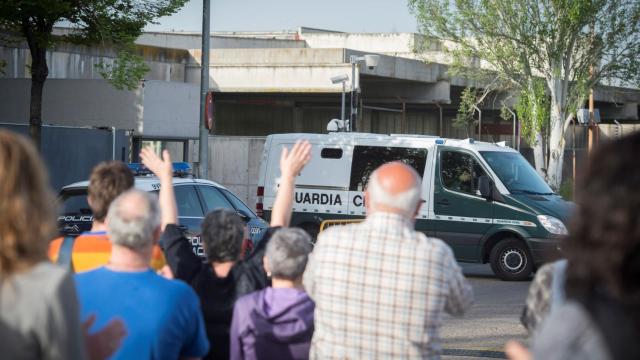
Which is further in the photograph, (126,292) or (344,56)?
(344,56)

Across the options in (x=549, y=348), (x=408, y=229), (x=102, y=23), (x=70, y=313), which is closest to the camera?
(x=549, y=348)

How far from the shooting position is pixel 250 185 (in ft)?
106

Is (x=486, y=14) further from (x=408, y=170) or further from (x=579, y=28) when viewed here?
(x=408, y=170)

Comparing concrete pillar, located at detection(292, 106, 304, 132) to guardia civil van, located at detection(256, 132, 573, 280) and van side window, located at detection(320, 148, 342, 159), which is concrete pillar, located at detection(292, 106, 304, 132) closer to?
van side window, located at detection(320, 148, 342, 159)

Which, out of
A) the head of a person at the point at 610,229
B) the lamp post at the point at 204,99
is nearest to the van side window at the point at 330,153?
the lamp post at the point at 204,99

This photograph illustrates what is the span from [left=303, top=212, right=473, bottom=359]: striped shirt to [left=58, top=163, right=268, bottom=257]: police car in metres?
7.70

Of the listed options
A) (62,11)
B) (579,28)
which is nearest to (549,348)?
(62,11)

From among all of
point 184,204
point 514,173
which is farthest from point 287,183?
point 514,173

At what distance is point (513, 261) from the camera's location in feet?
56.7

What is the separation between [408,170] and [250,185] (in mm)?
28051

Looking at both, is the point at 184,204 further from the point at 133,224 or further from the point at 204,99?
the point at 133,224

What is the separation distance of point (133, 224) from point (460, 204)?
44.7 ft

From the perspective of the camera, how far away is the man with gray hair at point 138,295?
4.12 metres

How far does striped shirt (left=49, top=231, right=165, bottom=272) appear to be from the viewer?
5.11 meters
